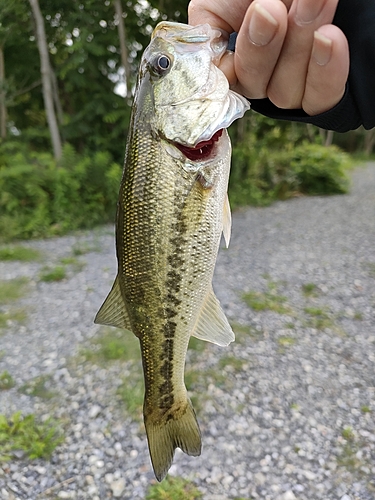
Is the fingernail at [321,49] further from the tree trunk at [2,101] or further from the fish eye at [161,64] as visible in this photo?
the tree trunk at [2,101]

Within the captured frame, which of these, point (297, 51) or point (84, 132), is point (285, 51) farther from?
point (84, 132)

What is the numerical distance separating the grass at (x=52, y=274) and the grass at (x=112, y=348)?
8.60 feet

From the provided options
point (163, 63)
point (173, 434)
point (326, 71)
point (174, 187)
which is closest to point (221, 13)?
point (163, 63)

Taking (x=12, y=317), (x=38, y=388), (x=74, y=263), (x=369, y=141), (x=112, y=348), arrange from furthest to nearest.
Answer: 1. (x=369, y=141)
2. (x=74, y=263)
3. (x=12, y=317)
4. (x=112, y=348)
5. (x=38, y=388)

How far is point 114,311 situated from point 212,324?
0.51 meters

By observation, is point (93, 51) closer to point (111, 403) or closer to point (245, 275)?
point (245, 275)

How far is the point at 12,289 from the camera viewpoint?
786 cm

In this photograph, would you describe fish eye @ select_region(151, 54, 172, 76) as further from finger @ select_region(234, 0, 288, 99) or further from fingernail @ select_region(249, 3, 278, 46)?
Answer: fingernail @ select_region(249, 3, 278, 46)

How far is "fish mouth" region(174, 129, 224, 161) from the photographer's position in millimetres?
1834

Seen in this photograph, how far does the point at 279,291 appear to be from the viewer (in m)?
7.43

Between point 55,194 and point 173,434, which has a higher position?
point 173,434

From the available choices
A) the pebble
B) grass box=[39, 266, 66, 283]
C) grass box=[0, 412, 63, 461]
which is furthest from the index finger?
grass box=[39, 266, 66, 283]

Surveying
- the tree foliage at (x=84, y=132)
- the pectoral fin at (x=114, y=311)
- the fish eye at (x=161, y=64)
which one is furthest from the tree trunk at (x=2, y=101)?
the pectoral fin at (x=114, y=311)

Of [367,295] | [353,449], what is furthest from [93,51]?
[353,449]
